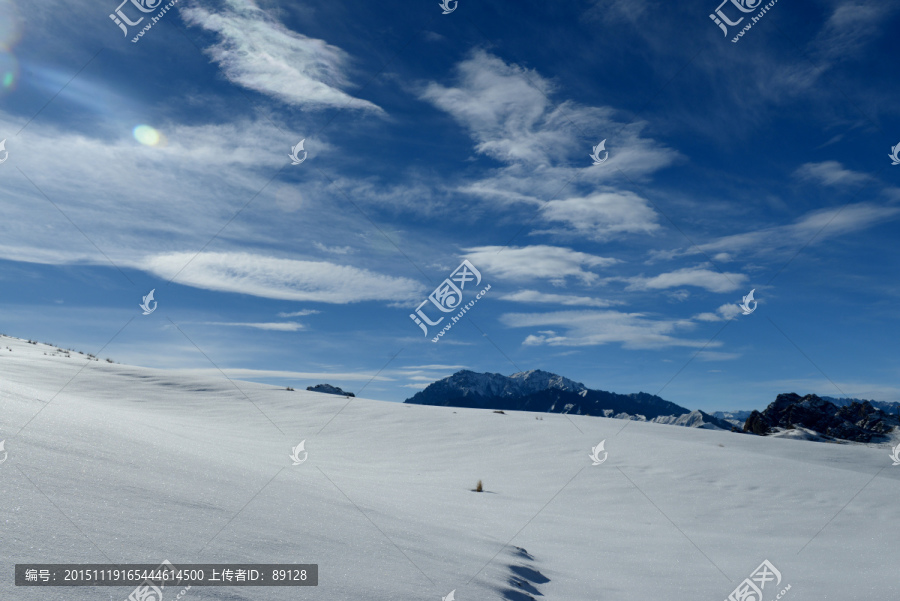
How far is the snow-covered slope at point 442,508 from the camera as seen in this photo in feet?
8.63

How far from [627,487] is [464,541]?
17.1ft

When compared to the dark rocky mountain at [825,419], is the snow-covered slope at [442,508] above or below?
below

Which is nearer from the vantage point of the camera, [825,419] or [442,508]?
[442,508]

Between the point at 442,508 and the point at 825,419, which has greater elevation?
the point at 825,419

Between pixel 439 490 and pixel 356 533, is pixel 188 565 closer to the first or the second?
pixel 356 533

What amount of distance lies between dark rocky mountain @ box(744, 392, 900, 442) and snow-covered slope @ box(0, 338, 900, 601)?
51.5 feet

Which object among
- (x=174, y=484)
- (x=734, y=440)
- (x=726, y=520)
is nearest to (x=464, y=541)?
(x=174, y=484)

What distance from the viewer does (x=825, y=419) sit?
96.5 feet

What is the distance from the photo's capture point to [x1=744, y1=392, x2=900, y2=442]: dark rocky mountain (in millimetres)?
24891

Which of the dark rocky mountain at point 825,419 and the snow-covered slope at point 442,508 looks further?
the dark rocky mountain at point 825,419

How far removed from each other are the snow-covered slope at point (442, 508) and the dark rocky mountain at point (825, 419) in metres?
15.7

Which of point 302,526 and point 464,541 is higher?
point 302,526

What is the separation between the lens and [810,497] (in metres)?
7.91

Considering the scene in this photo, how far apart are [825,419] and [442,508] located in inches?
1312
